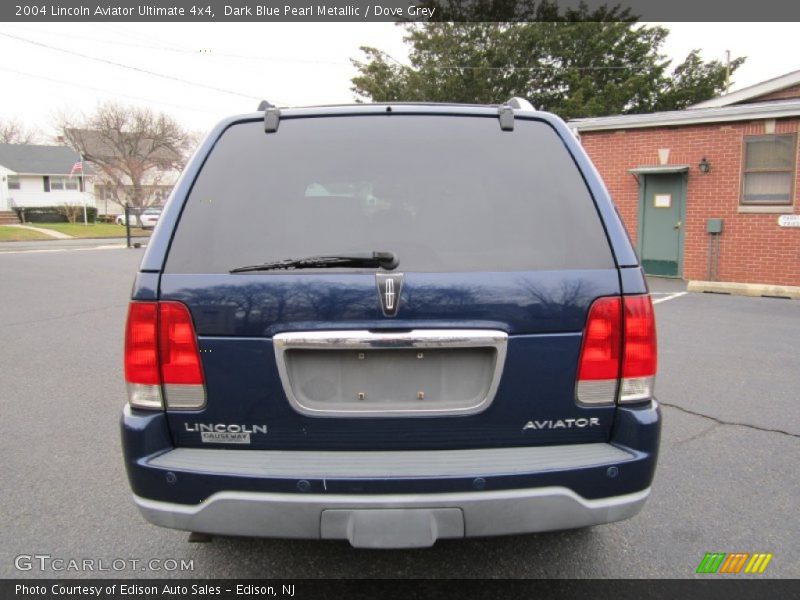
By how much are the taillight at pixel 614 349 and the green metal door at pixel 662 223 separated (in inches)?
458

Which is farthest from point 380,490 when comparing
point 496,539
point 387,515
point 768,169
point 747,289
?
point 768,169

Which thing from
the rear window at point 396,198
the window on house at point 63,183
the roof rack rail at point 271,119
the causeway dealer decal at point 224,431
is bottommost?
the causeway dealer decal at point 224,431

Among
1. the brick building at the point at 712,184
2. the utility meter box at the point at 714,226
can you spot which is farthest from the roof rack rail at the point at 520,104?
the utility meter box at the point at 714,226

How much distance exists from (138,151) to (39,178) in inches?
A: 362

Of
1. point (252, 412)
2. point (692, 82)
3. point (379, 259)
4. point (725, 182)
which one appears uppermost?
point (692, 82)

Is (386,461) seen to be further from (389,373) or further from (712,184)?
(712,184)

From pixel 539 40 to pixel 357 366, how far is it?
27454 mm

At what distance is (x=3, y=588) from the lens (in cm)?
244

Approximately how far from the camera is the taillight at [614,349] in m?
2.02

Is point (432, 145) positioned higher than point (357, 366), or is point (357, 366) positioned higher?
point (432, 145)

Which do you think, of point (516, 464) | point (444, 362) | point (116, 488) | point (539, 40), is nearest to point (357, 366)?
point (444, 362)

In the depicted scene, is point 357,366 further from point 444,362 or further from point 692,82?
point 692,82

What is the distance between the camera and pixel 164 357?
6.63 ft

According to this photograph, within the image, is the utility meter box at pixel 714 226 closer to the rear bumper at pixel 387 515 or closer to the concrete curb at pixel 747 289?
the concrete curb at pixel 747 289
